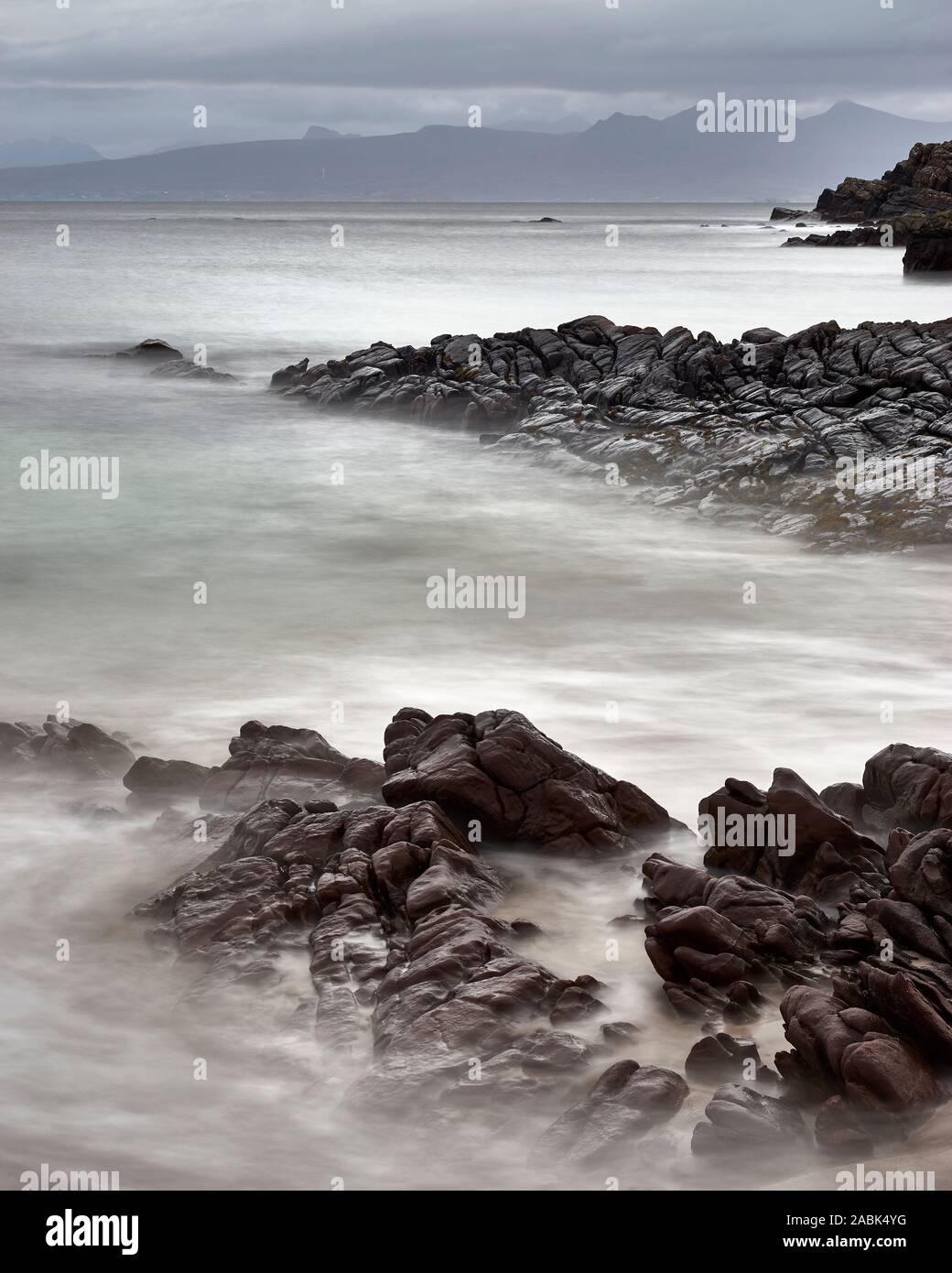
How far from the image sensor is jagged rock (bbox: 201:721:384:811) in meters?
8.88

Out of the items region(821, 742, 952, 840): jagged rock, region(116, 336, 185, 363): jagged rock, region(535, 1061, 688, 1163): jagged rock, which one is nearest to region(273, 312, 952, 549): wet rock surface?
region(116, 336, 185, 363): jagged rock

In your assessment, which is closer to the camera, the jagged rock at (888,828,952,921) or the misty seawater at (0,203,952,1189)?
the misty seawater at (0,203,952,1189)

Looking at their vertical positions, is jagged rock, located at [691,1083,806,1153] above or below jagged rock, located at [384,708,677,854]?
below

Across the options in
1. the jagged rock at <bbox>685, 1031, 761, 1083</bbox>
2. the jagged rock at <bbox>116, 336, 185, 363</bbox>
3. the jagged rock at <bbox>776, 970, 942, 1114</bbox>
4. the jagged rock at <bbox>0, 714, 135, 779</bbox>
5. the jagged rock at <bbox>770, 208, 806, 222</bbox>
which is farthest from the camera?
the jagged rock at <bbox>770, 208, 806, 222</bbox>

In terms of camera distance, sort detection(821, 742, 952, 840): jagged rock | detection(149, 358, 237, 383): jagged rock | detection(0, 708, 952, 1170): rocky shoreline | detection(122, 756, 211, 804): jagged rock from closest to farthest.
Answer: detection(0, 708, 952, 1170): rocky shoreline → detection(821, 742, 952, 840): jagged rock → detection(122, 756, 211, 804): jagged rock → detection(149, 358, 237, 383): jagged rock

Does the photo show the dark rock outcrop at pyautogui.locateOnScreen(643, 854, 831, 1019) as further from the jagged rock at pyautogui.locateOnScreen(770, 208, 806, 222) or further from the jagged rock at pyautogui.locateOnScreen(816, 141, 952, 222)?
the jagged rock at pyautogui.locateOnScreen(770, 208, 806, 222)

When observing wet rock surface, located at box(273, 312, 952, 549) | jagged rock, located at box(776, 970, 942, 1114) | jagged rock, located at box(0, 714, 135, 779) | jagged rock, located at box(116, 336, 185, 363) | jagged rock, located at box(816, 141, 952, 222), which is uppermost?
jagged rock, located at box(816, 141, 952, 222)

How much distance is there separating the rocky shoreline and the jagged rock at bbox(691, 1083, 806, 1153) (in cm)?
1

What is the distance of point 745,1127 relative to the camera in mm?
5426

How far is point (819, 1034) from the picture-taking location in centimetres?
580

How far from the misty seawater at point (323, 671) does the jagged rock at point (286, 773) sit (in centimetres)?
64

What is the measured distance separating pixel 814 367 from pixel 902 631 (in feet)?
36.7

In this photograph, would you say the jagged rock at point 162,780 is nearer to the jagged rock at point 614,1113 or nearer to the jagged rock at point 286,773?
the jagged rock at point 286,773
